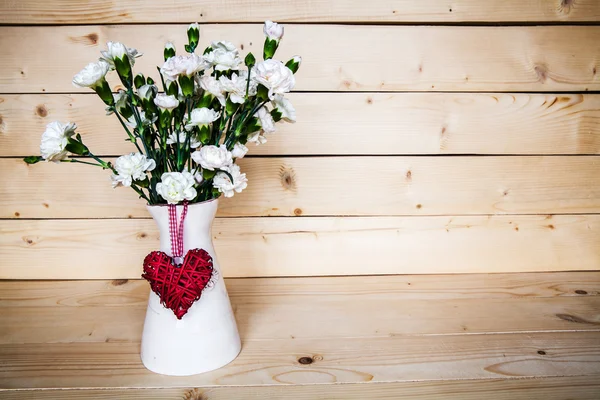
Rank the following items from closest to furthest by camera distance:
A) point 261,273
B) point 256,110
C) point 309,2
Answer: point 256,110, point 309,2, point 261,273

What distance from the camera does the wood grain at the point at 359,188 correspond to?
1050 mm

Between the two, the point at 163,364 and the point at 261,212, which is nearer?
the point at 163,364

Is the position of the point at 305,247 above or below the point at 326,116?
below

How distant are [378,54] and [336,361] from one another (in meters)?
0.62

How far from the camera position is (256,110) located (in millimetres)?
704

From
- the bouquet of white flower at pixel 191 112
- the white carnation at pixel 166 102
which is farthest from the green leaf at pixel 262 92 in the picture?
the white carnation at pixel 166 102

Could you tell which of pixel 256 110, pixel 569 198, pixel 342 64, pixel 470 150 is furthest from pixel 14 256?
pixel 569 198

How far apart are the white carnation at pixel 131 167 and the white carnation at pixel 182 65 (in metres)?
0.12

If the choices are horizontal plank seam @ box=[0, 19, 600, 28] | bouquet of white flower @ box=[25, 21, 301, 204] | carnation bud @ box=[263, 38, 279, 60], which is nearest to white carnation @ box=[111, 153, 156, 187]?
bouquet of white flower @ box=[25, 21, 301, 204]

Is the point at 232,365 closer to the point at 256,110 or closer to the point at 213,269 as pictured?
the point at 213,269

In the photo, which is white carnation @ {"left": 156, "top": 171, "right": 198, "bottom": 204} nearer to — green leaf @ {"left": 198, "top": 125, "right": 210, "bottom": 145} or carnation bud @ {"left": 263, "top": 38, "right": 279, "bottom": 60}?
green leaf @ {"left": 198, "top": 125, "right": 210, "bottom": 145}

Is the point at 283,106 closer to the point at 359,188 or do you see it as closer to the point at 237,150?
the point at 237,150

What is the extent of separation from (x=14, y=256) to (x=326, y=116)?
741 mm

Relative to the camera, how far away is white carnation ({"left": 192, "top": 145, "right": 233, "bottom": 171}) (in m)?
0.65
